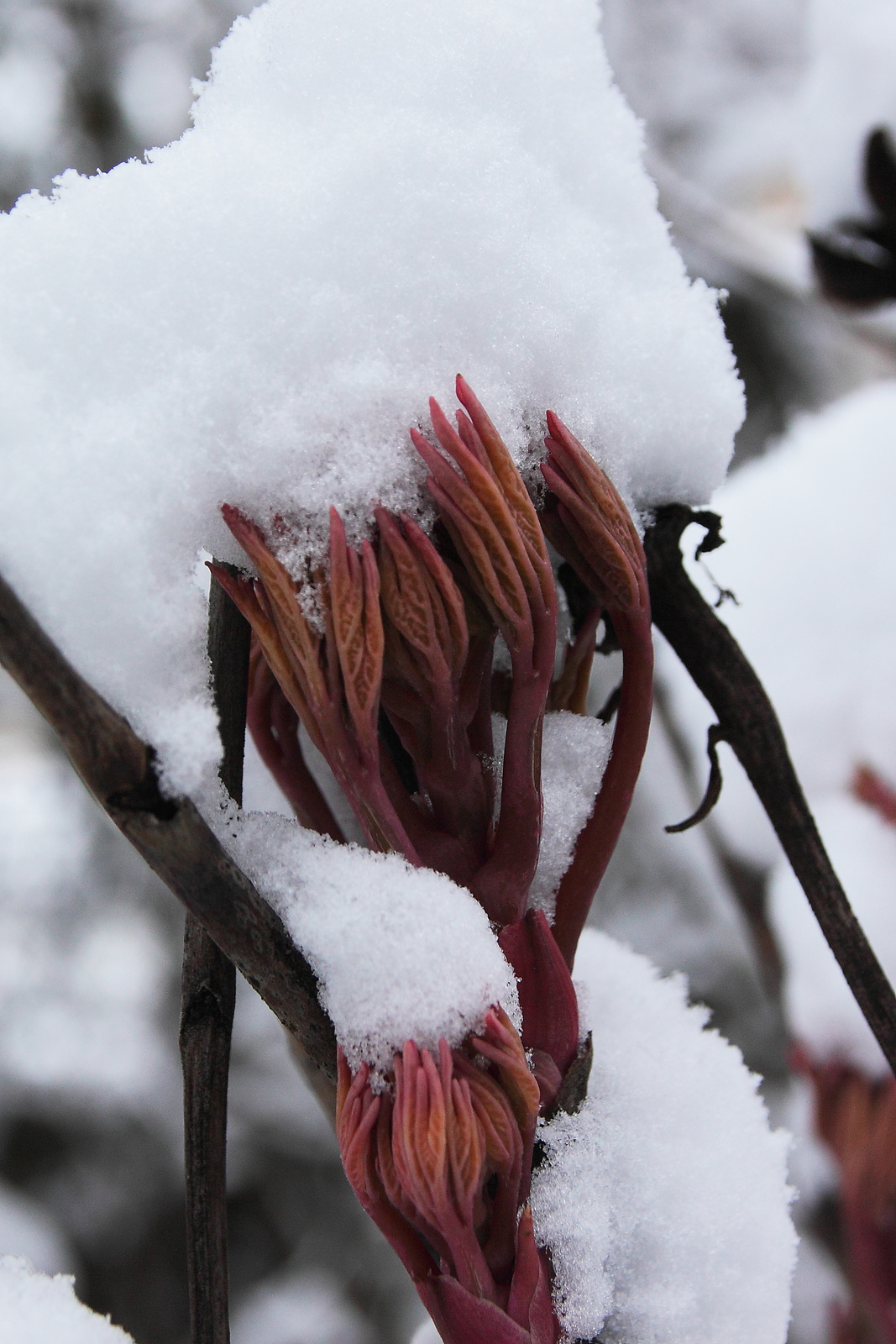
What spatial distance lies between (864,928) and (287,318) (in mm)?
883

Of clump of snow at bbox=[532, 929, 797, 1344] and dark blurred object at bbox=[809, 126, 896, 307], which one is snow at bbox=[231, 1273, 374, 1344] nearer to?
clump of snow at bbox=[532, 929, 797, 1344]

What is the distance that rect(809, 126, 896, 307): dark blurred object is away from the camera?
964 millimetres

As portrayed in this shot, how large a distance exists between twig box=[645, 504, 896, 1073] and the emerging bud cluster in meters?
0.07

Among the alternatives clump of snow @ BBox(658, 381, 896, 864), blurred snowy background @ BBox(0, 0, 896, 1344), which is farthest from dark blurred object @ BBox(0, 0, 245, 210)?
clump of snow @ BBox(658, 381, 896, 864)

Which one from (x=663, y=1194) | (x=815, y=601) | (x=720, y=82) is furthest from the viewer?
(x=720, y=82)

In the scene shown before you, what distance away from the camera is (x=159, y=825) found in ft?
1.20

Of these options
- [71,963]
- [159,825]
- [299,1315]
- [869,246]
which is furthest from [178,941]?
[159,825]

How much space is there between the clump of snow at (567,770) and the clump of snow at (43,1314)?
0.95ft

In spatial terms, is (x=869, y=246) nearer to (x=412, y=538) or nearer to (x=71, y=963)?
(x=412, y=538)

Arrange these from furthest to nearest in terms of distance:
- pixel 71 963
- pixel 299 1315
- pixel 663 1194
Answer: pixel 71 963 → pixel 299 1315 → pixel 663 1194

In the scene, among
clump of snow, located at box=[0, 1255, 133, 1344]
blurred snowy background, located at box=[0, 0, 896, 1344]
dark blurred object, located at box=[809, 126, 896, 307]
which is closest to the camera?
clump of snow, located at box=[0, 1255, 133, 1344]

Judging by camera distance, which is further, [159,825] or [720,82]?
[720,82]

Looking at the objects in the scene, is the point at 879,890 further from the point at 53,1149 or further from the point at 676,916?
the point at 53,1149

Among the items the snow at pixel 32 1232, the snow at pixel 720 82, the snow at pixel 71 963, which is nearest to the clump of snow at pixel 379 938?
the snow at pixel 720 82
